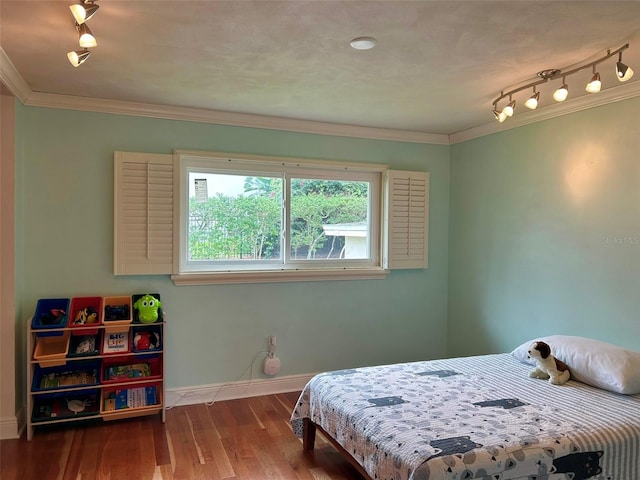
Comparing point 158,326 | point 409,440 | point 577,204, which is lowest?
point 409,440

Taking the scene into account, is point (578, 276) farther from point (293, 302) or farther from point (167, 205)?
point (167, 205)

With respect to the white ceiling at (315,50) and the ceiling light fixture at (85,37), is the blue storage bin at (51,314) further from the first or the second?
the ceiling light fixture at (85,37)

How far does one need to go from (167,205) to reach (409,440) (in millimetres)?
→ 2449

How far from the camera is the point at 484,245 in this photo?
4.17 m

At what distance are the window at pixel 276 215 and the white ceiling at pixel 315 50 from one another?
1.97 feet

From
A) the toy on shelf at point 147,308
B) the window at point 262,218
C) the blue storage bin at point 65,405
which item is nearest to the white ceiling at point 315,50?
the window at point 262,218

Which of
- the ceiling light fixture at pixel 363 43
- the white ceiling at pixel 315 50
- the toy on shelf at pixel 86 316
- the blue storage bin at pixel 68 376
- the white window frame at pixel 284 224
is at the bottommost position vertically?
the blue storage bin at pixel 68 376

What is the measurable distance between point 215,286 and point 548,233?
8.55 feet

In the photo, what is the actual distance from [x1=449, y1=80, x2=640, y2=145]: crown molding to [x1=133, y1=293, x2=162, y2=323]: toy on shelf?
2929 mm

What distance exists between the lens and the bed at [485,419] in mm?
1998

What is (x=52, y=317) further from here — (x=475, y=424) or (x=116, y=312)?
(x=475, y=424)

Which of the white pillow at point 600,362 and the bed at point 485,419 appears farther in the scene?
the white pillow at point 600,362

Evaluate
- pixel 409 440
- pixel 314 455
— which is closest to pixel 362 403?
pixel 409 440

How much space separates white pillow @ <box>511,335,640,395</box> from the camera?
2.57 meters
